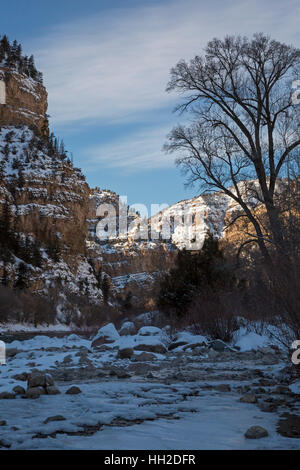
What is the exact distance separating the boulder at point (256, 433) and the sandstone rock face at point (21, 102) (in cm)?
9998

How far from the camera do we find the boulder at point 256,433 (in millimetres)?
2621

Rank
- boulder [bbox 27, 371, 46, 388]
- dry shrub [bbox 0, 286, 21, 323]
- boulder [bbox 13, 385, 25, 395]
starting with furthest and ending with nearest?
dry shrub [bbox 0, 286, 21, 323]
boulder [bbox 27, 371, 46, 388]
boulder [bbox 13, 385, 25, 395]

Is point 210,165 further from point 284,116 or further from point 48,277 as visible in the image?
A: point 48,277

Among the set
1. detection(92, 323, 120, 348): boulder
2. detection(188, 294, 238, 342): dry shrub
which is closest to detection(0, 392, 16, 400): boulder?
detection(188, 294, 238, 342): dry shrub

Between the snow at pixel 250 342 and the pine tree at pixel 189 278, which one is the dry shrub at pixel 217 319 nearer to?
the snow at pixel 250 342

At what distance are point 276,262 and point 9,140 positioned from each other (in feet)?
305

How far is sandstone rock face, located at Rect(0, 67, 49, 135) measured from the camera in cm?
9675

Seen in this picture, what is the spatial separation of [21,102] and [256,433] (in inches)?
4260

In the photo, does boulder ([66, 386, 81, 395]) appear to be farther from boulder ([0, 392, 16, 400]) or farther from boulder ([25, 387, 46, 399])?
boulder ([0, 392, 16, 400])

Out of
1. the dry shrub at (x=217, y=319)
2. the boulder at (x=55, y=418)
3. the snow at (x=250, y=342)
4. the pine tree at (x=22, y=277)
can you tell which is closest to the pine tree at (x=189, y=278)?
the dry shrub at (x=217, y=319)

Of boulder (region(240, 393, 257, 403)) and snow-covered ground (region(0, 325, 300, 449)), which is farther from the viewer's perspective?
boulder (region(240, 393, 257, 403))

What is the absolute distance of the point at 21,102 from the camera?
101 m

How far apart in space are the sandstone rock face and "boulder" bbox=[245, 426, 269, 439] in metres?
100.0

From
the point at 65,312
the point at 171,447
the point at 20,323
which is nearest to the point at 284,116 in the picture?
the point at 171,447
